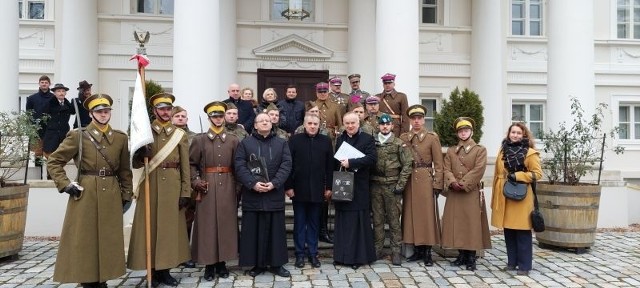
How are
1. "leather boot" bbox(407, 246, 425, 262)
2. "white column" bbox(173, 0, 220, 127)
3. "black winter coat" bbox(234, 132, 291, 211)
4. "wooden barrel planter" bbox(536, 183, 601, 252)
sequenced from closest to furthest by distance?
"black winter coat" bbox(234, 132, 291, 211) < "leather boot" bbox(407, 246, 425, 262) < "wooden barrel planter" bbox(536, 183, 601, 252) < "white column" bbox(173, 0, 220, 127)

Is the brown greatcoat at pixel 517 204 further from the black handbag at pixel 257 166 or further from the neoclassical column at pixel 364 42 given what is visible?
the neoclassical column at pixel 364 42

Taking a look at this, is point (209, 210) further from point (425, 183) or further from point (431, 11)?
point (431, 11)

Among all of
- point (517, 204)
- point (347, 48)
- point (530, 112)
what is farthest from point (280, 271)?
point (530, 112)

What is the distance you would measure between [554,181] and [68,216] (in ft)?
22.9

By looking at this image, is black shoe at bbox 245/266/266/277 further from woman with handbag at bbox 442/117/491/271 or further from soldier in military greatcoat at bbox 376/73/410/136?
soldier in military greatcoat at bbox 376/73/410/136

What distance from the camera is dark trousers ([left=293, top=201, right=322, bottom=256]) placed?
6.79 meters

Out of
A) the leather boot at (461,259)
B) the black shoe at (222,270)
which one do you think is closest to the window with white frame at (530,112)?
A: the leather boot at (461,259)

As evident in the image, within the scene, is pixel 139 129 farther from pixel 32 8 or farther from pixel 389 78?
pixel 32 8

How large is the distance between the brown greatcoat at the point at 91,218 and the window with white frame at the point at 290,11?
875 cm

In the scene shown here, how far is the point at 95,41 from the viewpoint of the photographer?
12930mm

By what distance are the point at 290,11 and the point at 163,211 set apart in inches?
352

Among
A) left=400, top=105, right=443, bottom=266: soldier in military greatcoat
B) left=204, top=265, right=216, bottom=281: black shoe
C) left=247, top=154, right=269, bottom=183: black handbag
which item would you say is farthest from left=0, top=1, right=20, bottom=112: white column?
left=400, top=105, right=443, bottom=266: soldier in military greatcoat

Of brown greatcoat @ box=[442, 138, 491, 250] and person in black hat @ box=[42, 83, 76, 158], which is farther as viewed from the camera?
person in black hat @ box=[42, 83, 76, 158]

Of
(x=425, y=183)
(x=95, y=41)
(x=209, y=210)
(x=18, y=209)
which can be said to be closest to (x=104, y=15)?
(x=95, y=41)
